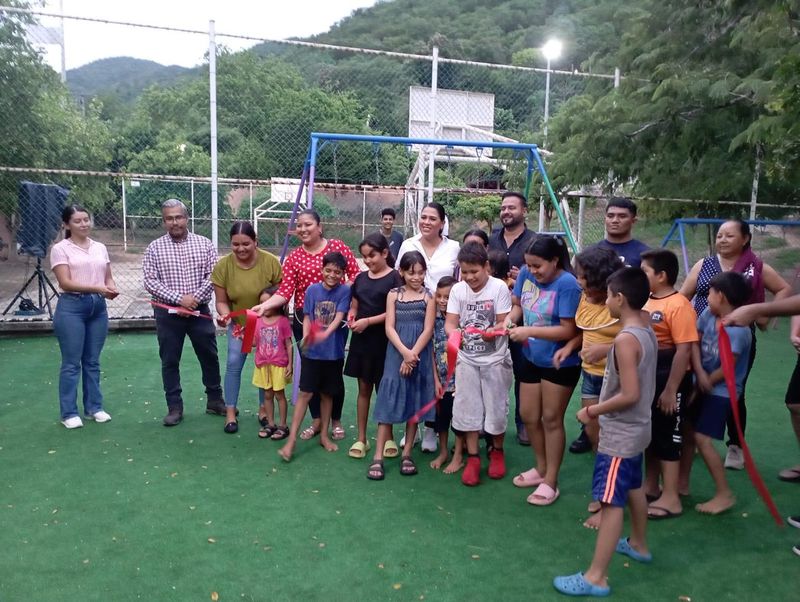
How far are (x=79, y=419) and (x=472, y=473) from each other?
278 centimetres

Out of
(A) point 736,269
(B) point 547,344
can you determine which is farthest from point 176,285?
(A) point 736,269

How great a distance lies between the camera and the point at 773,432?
484 centimetres

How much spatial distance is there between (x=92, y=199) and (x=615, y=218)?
11.1 m

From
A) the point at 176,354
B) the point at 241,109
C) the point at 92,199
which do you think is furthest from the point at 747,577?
the point at 92,199

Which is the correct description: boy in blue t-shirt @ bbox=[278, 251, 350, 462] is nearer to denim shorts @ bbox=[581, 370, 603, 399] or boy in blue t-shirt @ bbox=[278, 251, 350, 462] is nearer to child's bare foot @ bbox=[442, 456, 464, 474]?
child's bare foot @ bbox=[442, 456, 464, 474]

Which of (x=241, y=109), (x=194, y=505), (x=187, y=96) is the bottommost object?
(x=194, y=505)

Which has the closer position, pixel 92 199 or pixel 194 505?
pixel 194 505

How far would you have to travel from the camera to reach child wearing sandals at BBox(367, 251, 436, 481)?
155 inches

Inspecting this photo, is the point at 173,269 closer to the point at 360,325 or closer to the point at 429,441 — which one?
the point at 360,325

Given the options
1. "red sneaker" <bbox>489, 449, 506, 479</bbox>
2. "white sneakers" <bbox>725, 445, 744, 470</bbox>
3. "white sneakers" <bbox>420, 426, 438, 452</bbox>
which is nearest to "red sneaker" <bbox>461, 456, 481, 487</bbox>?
"red sneaker" <bbox>489, 449, 506, 479</bbox>

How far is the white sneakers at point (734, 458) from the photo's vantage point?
13.6 ft

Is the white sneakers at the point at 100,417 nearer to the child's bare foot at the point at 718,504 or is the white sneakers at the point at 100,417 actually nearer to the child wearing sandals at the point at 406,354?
the child wearing sandals at the point at 406,354

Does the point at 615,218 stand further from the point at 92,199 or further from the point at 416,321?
the point at 92,199

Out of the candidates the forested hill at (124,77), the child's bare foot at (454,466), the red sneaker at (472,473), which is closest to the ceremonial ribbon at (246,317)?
the child's bare foot at (454,466)
